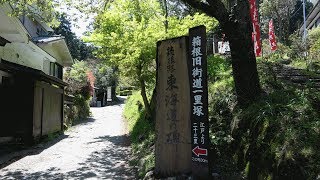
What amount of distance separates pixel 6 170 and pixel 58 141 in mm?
6271

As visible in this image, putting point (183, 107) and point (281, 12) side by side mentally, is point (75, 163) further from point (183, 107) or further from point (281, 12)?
point (281, 12)

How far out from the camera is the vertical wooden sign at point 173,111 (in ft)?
24.3

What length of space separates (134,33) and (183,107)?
746cm

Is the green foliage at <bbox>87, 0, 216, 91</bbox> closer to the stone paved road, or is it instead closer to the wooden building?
the wooden building

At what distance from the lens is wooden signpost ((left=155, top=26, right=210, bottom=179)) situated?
686 cm

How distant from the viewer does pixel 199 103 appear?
22.7 ft

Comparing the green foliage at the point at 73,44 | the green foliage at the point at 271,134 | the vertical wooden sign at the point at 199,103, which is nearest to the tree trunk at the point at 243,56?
the green foliage at the point at 271,134

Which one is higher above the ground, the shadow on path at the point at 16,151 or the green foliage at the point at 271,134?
the green foliage at the point at 271,134

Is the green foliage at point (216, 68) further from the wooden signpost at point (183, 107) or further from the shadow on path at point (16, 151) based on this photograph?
the shadow on path at point (16, 151)

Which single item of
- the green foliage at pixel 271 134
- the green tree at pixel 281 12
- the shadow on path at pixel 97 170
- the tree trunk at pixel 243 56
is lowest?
the shadow on path at pixel 97 170

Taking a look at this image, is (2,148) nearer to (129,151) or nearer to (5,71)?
(5,71)

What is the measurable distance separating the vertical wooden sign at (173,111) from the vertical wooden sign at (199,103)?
1.00ft

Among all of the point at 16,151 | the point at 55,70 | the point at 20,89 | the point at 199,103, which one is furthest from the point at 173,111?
the point at 55,70

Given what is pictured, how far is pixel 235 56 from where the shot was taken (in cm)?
793
